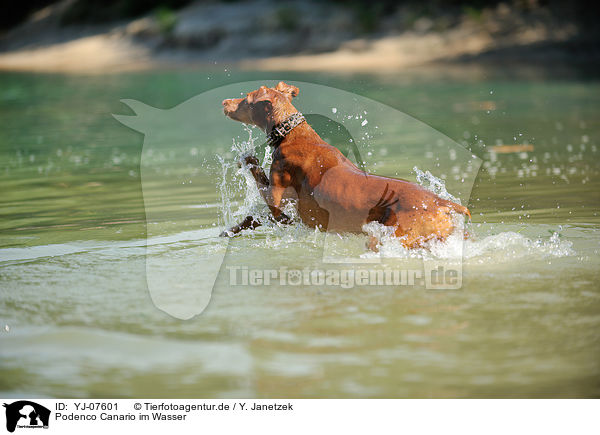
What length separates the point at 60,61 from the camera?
98.4ft

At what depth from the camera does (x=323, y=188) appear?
17.7 feet

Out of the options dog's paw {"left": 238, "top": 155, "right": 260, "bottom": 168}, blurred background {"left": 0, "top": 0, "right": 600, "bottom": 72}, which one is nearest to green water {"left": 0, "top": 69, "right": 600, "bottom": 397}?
dog's paw {"left": 238, "top": 155, "right": 260, "bottom": 168}

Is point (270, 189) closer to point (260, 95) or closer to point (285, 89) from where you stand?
point (260, 95)

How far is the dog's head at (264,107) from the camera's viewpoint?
566 cm

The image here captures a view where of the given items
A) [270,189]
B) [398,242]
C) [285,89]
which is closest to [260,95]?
[285,89]

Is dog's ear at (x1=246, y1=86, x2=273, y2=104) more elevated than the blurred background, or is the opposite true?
the blurred background

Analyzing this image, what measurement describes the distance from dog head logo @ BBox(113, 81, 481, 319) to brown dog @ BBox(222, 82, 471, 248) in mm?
53

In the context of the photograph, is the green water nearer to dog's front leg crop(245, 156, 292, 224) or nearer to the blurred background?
dog's front leg crop(245, 156, 292, 224)

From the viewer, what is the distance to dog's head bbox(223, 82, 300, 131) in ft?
18.6
